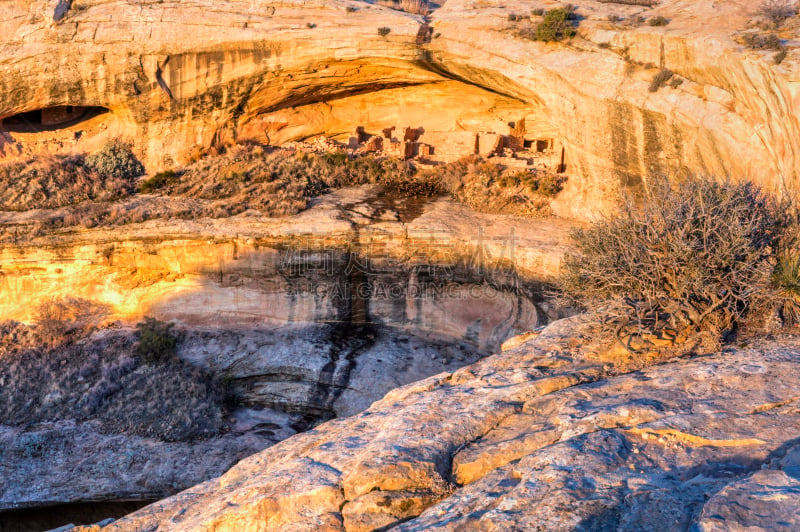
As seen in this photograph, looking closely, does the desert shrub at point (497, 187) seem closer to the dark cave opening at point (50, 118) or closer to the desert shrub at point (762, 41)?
the desert shrub at point (762, 41)

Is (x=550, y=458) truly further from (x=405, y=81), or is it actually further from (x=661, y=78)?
(x=405, y=81)

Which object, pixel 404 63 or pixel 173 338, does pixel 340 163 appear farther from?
pixel 173 338

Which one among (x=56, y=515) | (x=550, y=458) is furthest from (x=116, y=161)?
(x=550, y=458)

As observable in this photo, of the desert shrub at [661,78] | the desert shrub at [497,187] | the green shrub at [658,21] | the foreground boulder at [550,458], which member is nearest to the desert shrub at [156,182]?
the desert shrub at [497,187]

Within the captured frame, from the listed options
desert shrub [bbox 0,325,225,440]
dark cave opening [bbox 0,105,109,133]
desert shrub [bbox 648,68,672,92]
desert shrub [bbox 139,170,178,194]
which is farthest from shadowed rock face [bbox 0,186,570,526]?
dark cave opening [bbox 0,105,109,133]

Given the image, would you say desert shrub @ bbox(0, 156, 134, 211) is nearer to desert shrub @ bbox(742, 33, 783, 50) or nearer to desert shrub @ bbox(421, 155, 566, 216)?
desert shrub @ bbox(421, 155, 566, 216)

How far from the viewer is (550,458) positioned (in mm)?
3795

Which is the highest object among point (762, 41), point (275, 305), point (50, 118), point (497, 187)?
point (762, 41)

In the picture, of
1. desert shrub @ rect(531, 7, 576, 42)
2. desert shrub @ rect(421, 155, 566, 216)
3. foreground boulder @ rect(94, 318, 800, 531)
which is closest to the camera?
foreground boulder @ rect(94, 318, 800, 531)

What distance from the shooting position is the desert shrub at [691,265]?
606cm

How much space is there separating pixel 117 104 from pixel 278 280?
7.22 m

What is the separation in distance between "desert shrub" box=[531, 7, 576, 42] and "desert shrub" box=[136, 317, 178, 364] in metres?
9.66

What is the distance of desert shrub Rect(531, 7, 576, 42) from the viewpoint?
40.7 ft

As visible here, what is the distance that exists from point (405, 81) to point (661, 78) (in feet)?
21.9
